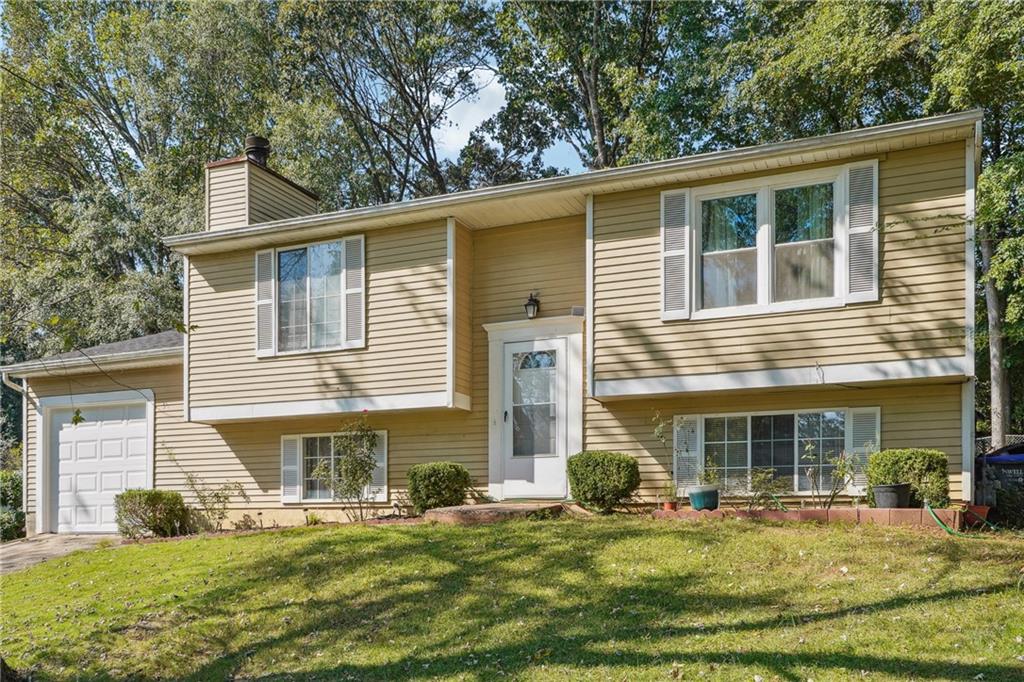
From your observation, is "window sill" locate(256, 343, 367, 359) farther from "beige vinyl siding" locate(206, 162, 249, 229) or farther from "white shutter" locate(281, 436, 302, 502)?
"beige vinyl siding" locate(206, 162, 249, 229)

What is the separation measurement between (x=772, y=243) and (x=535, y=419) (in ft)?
13.2

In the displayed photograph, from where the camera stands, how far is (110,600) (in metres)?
8.88

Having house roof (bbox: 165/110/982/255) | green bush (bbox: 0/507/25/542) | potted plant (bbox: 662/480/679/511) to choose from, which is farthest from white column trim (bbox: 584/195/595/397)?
Answer: green bush (bbox: 0/507/25/542)

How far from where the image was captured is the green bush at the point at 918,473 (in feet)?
30.2

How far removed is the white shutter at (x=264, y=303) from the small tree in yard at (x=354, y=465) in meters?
1.92

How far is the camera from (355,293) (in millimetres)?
12445

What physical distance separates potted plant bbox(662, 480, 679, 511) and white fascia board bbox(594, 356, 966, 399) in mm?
1312

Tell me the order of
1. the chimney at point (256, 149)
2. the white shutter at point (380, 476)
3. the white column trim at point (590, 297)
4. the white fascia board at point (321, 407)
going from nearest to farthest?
1. the white column trim at point (590, 297)
2. the white fascia board at point (321, 407)
3. the white shutter at point (380, 476)
4. the chimney at point (256, 149)

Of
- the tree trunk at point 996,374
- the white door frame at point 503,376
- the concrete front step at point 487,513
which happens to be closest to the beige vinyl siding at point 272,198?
the white door frame at point 503,376

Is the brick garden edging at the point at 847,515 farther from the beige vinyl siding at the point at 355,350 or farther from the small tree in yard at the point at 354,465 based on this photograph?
the small tree in yard at the point at 354,465

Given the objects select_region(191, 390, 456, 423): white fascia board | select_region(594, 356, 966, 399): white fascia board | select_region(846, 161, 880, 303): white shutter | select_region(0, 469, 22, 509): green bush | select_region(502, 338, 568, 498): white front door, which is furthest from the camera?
select_region(0, 469, 22, 509): green bush

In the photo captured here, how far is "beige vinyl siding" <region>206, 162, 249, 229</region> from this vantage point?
549 inches

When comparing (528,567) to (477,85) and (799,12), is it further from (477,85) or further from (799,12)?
(477,85)

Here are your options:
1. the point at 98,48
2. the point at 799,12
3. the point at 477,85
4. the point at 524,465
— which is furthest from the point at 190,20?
the point at 524,465
